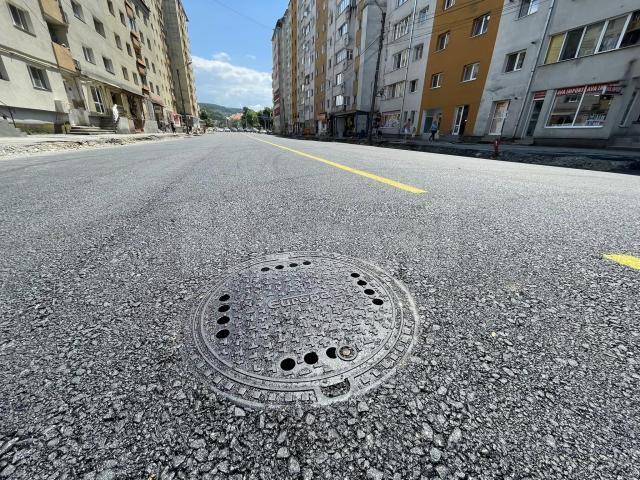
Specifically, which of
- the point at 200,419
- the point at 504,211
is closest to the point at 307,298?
the point at 200,419

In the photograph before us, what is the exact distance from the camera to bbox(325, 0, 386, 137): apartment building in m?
28.3

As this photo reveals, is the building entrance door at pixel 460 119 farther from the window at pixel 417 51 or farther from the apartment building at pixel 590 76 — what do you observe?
the window at pixel 417 51

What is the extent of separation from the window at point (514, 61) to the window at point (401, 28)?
11034mm

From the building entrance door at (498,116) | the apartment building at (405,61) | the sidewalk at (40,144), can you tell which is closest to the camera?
the sidewalk at (40,144)

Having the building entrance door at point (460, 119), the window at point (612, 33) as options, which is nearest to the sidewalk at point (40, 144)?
the building entrance door at point (460, 119)

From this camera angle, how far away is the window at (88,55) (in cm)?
1967

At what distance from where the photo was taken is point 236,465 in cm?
76

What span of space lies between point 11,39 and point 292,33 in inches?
2277

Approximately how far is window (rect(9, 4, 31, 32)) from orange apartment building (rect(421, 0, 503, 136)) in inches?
999

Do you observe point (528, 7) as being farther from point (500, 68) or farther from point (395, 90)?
point (395, 90)

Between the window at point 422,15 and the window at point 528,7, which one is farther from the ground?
the window at point 422,15

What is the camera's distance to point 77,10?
19.3 metres

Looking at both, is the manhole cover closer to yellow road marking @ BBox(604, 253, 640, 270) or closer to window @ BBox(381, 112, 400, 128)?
yellow road marking @ BBox(604, 253, 640, 270)

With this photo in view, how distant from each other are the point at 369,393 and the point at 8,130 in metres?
18.5
